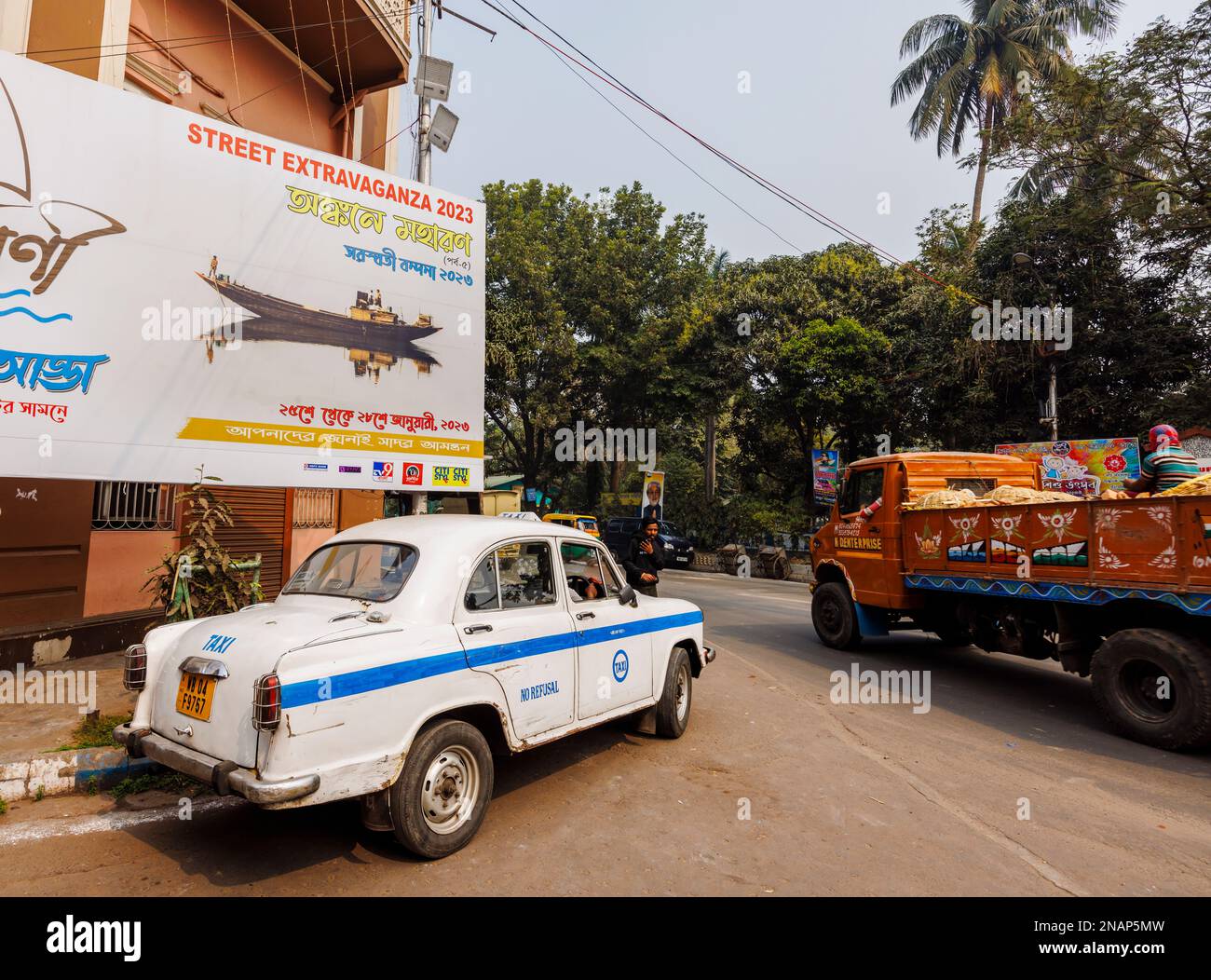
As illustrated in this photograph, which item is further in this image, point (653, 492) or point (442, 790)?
point (653, 492)

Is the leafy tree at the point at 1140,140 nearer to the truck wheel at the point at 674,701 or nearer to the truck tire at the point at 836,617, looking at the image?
the truck tire at the point at 836,617

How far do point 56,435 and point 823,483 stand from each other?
19383mm

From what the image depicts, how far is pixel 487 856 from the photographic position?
11.3 feet

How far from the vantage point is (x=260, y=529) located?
10.2 m

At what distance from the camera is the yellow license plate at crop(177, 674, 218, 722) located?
3209 mm

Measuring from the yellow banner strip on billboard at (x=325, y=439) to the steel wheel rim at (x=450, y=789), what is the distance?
205 inches

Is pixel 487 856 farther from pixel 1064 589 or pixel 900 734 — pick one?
pixel 1064 589

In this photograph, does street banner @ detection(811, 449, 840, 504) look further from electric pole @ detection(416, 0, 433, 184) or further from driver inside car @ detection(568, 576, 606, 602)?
driver inside car @ detection(568, 576, 606, 602)
